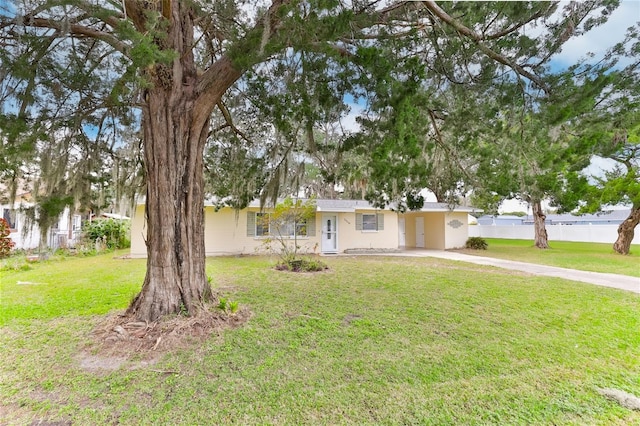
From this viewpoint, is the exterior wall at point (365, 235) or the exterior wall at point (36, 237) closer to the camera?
the exterior wall at point (36, 237)

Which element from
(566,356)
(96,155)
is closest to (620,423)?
(566,356)

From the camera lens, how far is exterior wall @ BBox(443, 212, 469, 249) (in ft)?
54.6

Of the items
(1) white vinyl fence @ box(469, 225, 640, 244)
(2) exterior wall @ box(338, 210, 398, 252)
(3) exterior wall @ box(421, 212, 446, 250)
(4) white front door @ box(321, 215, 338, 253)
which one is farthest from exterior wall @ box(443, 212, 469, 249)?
(1) white vinyl fence @ box(469, 225, 640, 244)

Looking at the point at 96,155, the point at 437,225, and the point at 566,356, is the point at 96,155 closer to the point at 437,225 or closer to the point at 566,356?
the point at 566,356

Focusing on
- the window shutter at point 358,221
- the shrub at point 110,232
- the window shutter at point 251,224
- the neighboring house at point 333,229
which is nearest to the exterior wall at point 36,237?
the shrub at point 110,232

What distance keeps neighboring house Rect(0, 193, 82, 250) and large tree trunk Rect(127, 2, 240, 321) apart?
1.22m

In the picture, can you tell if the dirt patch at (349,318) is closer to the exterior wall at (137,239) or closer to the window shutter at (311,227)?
the window shutter at (311,227)

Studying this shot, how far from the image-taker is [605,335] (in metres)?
4.04

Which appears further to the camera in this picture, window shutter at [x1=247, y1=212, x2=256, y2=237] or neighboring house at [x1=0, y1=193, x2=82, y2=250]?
window shutter at [x1=247, y1=212, x2=256, y2=237]

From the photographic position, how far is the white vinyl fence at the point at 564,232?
20906 mm

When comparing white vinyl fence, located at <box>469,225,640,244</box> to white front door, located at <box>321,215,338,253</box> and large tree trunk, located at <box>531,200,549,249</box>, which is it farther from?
white front door, located at <box>321,215,338,253</box>

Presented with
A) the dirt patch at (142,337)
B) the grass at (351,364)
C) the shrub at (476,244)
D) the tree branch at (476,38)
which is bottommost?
the grass at (351,364)

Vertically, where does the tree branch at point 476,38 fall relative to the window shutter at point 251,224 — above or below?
above

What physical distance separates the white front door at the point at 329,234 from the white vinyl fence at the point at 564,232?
1915 cm
